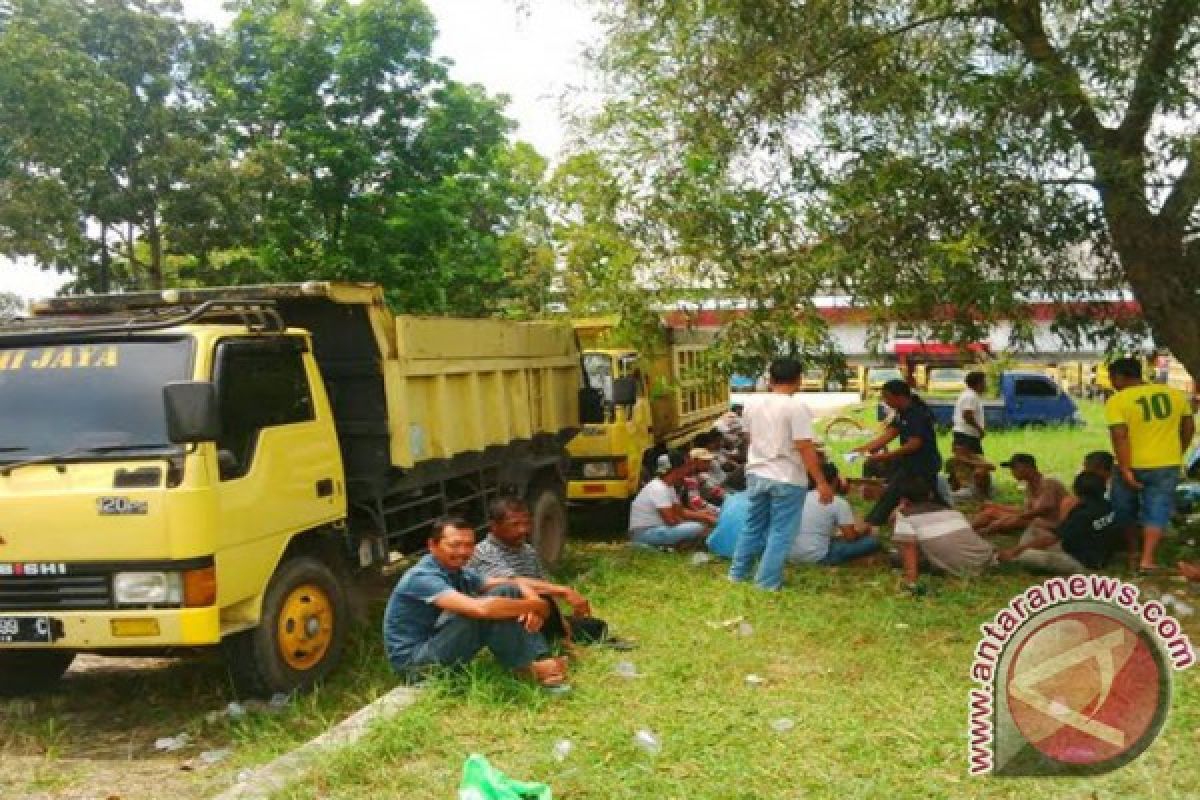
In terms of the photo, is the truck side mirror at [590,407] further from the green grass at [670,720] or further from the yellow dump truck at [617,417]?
the green grass at [670,720]

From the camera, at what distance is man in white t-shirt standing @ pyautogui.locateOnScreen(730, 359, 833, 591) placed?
23.2 feet

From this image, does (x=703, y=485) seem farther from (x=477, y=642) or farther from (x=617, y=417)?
(x=477, y=642)

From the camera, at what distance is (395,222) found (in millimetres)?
16688

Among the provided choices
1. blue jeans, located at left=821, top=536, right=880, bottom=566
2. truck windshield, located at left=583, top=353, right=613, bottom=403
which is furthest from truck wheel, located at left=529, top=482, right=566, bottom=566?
blue jeans, located at left=821, top=536, right=880, bottom=566

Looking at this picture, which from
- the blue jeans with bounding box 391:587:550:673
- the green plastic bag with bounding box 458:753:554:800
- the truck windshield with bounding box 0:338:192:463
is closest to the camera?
the green plastic bag with bounding box 458:753:554:800

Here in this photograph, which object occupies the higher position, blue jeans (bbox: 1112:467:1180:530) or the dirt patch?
blue jeans (bbox: 1112:467:1180:530)

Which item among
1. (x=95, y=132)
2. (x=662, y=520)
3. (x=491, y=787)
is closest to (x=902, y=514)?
(x=662, y=520)

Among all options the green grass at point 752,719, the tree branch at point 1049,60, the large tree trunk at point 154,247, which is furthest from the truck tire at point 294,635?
the large tree trunk at point 154,247

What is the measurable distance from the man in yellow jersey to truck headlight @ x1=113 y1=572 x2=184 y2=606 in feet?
20.3

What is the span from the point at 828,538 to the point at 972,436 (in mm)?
5004

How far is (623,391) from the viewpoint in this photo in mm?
9539

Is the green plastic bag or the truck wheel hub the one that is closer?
the green plastic bag

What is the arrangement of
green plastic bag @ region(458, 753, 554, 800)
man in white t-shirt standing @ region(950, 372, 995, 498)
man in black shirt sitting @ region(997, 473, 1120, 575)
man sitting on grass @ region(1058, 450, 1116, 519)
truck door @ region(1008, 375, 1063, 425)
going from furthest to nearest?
truck door @ region(1008, 375, 1063, 425)
man in white t-shirt standing @ region(950, 372, 995, 498)
man sitting on grass @ region(1058, 450, 1116, 519)
man in black shirt sitting @ region(997, 473, 1120, 575)
green plastic bag @ region(458, 753, 554, 800)

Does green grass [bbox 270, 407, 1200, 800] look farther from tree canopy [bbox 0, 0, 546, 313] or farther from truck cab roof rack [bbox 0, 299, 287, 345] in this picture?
tree canopy [bbox 0, 0, 546, 313]
